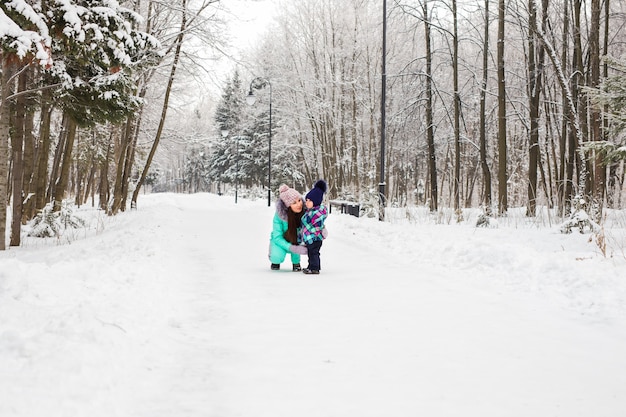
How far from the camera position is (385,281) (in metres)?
6.43

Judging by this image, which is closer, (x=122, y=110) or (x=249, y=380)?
(x=249, y=380)

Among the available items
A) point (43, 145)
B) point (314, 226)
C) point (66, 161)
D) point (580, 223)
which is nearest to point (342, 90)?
point (66, 161)

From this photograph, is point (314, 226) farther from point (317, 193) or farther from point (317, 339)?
point (317, 339)

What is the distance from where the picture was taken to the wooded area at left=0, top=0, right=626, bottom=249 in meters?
9.61

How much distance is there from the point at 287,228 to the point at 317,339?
147 inches

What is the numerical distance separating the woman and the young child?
16 centimetres

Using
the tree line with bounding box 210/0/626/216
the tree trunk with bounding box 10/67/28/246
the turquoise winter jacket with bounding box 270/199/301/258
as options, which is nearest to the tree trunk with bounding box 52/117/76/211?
the tree trunk with bounding box 10/67/28/246

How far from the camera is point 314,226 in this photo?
24.1 ft

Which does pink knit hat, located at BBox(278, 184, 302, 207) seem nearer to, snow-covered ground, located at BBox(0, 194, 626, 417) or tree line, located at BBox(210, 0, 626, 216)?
snow-covered ground, located at BBox(0, 194, 626, 417)

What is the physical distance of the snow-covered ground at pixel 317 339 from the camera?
2713mm

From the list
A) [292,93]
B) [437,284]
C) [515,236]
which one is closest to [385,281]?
[437,284]

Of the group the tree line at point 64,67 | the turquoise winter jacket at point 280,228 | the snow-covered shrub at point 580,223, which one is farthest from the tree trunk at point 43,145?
the snow-covered shrub at point 580,223

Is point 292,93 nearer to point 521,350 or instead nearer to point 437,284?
point 437,284

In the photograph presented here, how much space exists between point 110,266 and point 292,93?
26.9 metres
